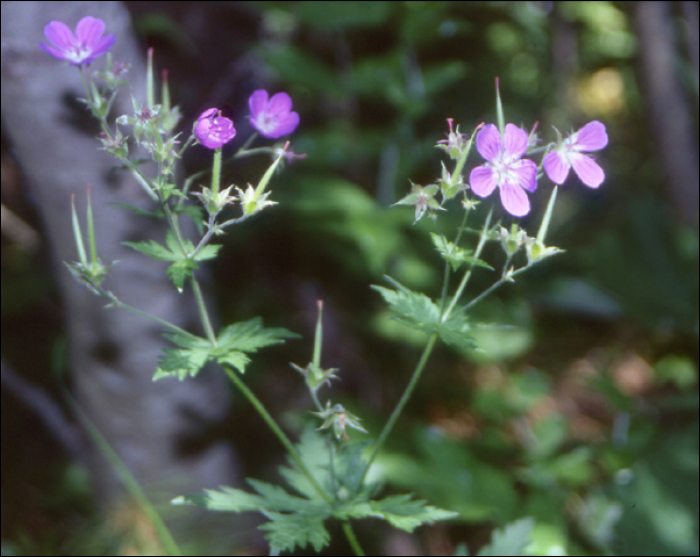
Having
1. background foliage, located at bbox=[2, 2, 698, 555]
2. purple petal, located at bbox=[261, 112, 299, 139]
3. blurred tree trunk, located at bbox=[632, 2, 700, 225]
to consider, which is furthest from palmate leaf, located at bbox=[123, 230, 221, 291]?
blurred tree trunk, located at bbox=[632, 2, 700, 225]

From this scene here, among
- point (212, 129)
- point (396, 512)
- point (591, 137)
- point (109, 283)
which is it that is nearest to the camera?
point (212, 129)

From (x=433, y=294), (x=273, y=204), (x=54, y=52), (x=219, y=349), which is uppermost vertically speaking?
(x=54, y=52)

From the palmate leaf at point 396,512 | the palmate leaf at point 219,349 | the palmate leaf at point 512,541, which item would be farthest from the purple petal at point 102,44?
the palmate leaf at point 512,541

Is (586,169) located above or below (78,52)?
below

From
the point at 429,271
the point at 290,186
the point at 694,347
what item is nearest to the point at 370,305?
the point at 429,271

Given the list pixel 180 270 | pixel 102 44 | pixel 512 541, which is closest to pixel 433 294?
pixel 512 541

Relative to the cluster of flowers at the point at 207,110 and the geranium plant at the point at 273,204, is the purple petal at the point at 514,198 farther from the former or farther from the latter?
the cluster of flowers at the point at 207,110

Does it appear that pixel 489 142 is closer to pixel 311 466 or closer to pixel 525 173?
pixel 525 173
